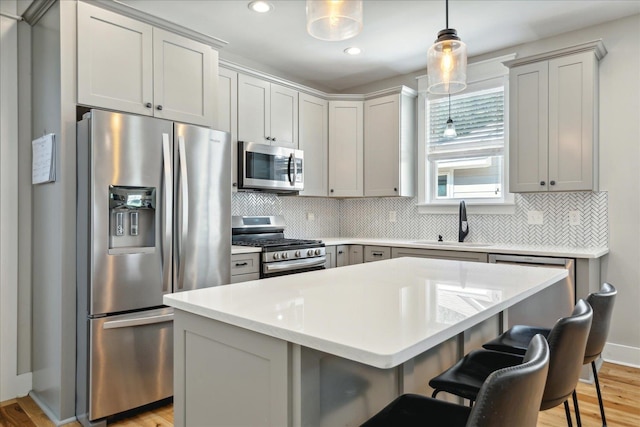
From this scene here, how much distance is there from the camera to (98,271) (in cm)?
236

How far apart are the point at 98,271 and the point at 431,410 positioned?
1915 mm

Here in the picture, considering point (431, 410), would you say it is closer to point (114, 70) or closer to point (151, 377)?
point (151, 377)

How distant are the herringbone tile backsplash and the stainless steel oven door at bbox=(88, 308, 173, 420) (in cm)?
158

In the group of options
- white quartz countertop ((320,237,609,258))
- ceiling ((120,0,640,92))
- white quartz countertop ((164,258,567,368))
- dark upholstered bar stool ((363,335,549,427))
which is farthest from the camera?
ceiling ((120,0,640,92))

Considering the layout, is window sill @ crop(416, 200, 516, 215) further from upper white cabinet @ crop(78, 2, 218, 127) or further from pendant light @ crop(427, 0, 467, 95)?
upper white cabinet @ crop(78, 2, 218, 127)

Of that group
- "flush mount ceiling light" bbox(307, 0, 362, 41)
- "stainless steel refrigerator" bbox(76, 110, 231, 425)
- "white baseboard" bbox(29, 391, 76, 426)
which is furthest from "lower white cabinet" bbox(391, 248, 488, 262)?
"white baseboard" bbox(29, 391, 76, 426)

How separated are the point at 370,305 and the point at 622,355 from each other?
3074mm

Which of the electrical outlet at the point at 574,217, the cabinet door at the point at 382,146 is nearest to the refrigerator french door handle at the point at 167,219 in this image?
the cabinet door at the point at 382,146

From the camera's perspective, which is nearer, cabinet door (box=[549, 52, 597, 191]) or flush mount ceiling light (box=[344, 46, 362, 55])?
cabinet door (box=[549, 52, 597, 191])

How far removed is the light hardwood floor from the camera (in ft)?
7.85

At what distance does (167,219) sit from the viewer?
2.62 meters

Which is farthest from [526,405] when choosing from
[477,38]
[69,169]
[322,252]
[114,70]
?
[477,38]

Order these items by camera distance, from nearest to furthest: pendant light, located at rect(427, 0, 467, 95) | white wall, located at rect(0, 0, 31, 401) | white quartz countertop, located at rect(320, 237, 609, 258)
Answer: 1. pendant light, located at rect(427, 0, 467, 95)
2. white wall, located at rect(0, 0, 31, 401)
3. white quartz countertop, located at rect(320, 237, 609, 258)

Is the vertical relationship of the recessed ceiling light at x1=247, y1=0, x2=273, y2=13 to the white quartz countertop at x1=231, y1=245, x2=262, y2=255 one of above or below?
above
